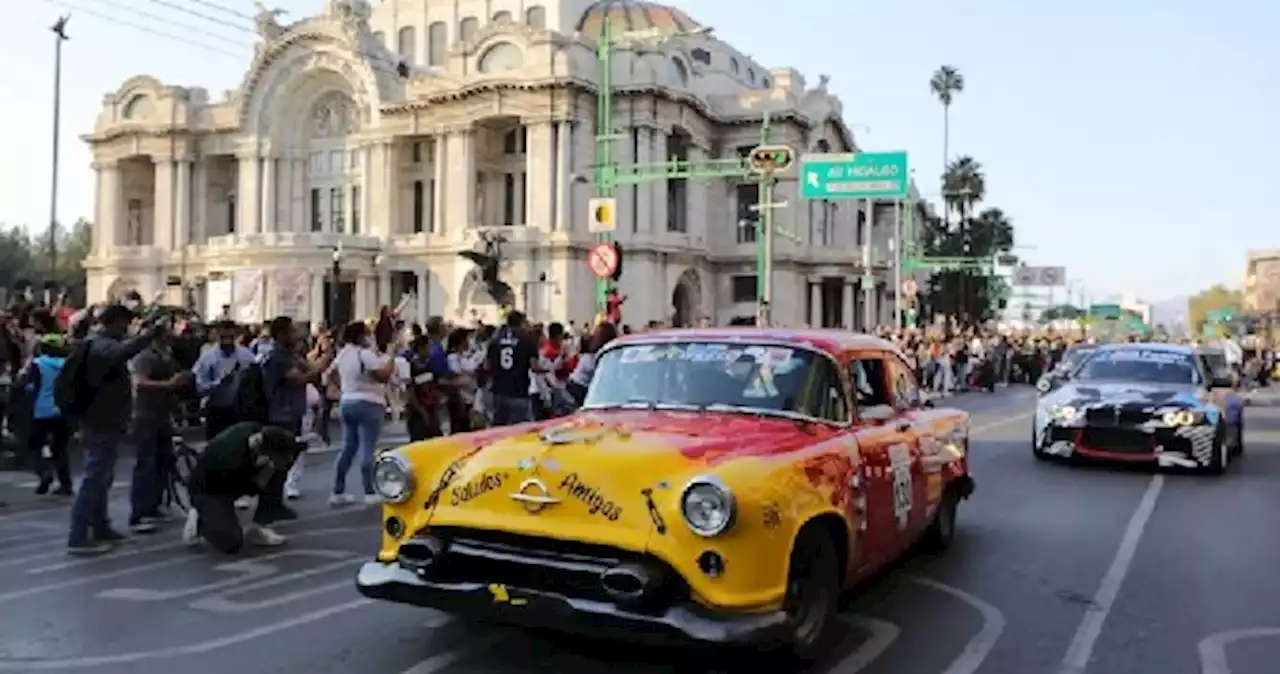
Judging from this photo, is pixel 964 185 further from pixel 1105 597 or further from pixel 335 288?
pixel 1105 597

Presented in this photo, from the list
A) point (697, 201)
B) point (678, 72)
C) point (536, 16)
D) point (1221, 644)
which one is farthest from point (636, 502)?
point (536, 16)

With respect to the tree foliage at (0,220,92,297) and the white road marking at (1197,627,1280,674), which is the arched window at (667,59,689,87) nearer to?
the tree foliage at (0,220,92,297)

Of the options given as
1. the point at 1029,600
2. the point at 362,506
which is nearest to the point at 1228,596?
the point at 1029,600

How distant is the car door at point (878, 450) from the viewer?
6520 millimetres

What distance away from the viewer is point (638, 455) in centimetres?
544

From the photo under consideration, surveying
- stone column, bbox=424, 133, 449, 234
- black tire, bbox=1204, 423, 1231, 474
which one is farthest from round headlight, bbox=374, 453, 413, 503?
stone column, bbox=424, 133, 449, 234

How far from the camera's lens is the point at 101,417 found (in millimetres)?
8641

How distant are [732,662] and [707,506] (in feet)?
3.26

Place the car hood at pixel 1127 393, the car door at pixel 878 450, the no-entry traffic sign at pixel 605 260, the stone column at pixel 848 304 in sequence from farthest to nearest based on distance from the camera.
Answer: the stone column at pixel 848 304 → the no-entry traffic sign at pixel 605 260 → the car hood at pixel 1127 393 → the car door at pixel 878 450

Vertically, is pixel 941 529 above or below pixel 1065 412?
below

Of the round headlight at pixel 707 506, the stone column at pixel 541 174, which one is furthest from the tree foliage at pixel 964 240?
the round headlight at pixel 707 506

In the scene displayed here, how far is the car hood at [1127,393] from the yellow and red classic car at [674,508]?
24.7 ft

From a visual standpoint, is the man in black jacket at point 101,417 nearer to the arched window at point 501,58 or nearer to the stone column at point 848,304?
the arched window at point 501,58

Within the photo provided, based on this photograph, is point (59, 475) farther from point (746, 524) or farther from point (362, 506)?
point (746, 524)
